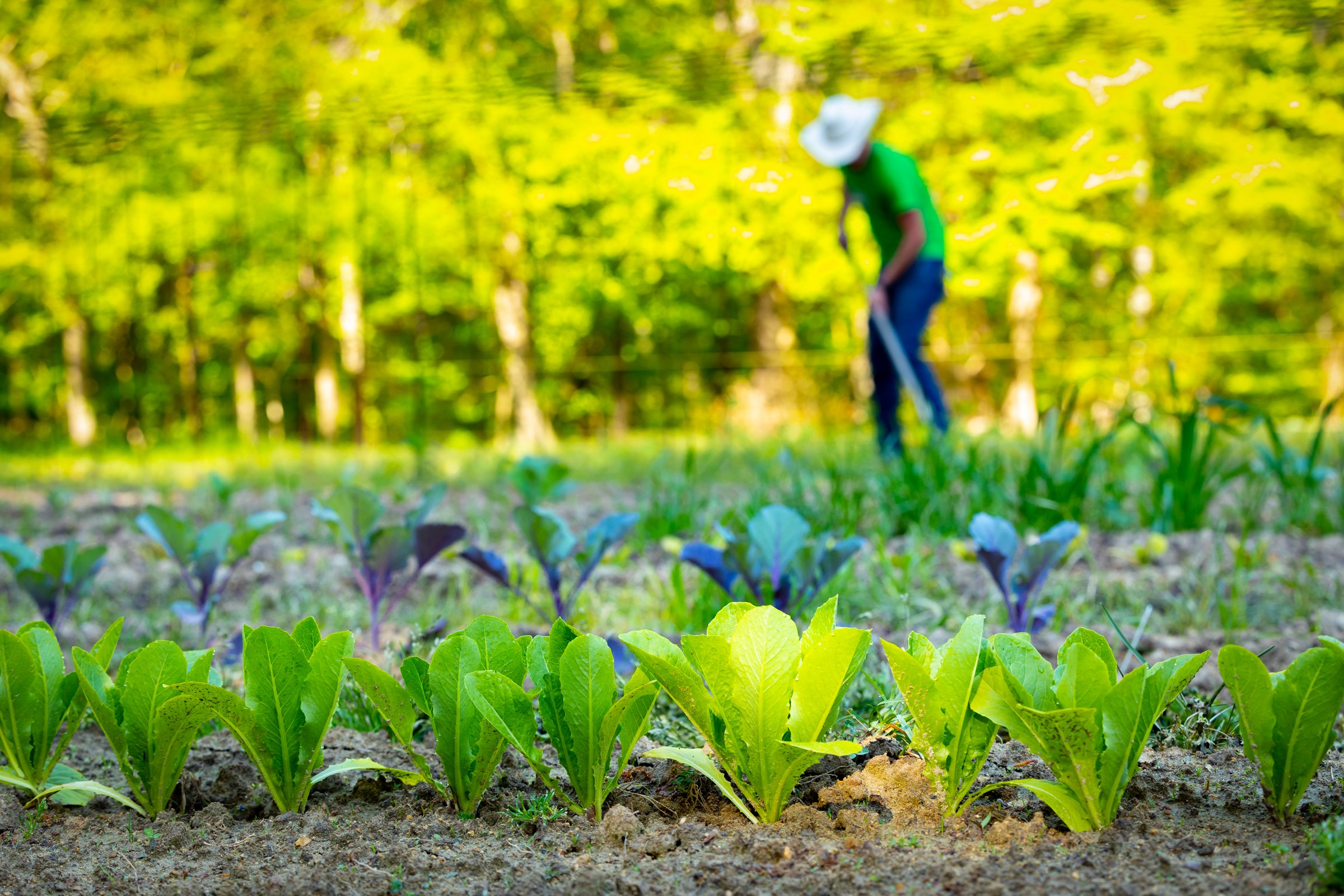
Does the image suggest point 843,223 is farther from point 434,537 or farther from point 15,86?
point 15,86

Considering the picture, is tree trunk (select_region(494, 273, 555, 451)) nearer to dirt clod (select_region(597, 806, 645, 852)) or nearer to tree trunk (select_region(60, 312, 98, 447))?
tree trunk (select_region(60, 312, 98, 447))

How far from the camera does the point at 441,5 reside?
9070mm

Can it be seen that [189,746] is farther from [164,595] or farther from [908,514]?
[908,514]

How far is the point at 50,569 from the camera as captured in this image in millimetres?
1585

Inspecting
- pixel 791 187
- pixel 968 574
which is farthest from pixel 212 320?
pixel 968 574

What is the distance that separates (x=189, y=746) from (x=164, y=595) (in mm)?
1415

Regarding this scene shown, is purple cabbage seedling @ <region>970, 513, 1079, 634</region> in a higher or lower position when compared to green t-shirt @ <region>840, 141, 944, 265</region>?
lower

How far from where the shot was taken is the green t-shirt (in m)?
4.46

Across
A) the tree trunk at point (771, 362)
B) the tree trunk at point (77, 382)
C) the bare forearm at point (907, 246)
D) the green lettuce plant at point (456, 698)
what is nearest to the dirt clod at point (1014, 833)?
the green lettuce plant at point (456, 698)

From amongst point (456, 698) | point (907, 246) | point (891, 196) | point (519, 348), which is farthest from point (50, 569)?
point (519, 348)

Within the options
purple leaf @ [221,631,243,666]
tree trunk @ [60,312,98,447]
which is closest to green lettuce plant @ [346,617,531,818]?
Result: purple leaf @ [221,631,243,666]

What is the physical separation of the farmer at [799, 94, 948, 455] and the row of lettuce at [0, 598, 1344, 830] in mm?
3421

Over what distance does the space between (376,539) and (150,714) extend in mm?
A: 667

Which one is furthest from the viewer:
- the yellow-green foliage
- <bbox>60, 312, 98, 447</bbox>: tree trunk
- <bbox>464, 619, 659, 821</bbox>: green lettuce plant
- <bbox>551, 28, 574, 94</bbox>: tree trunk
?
<bbox>60, 312, 98, 447</bbox>: tree trunk
